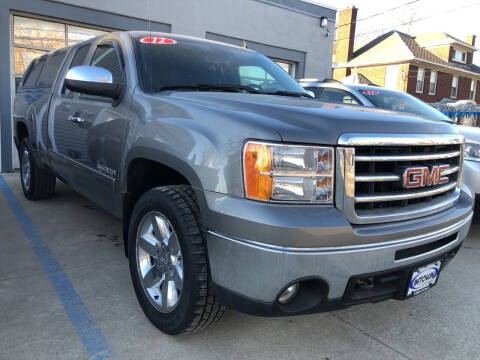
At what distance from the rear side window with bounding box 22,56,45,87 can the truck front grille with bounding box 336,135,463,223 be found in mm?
4590

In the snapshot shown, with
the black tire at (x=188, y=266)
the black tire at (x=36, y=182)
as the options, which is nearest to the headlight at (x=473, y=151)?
the black tire at (x=188, y=266)

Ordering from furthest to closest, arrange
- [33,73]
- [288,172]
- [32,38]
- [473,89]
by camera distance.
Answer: [473,89], [32,38], [33,73], [288,172]

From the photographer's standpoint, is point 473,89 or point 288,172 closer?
point 288,172

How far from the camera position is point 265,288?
5.85ft

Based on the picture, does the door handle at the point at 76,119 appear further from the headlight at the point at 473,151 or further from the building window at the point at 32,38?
the building window at the point at 32,38

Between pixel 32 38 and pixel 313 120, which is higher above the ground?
pixel 32 38

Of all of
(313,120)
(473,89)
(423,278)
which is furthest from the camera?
(473,89)

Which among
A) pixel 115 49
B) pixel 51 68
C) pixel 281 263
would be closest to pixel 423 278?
pixel 281 263

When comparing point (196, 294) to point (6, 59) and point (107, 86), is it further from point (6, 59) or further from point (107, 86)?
point (6, 59)

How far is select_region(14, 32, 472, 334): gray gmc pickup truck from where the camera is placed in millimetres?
1803

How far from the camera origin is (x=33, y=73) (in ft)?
17.7

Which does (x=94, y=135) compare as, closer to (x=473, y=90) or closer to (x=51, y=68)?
(x=51, y=68)

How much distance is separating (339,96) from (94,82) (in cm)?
392

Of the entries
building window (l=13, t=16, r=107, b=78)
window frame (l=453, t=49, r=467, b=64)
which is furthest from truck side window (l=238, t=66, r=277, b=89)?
window frame (l=453, t=49, r=467, b=64)
